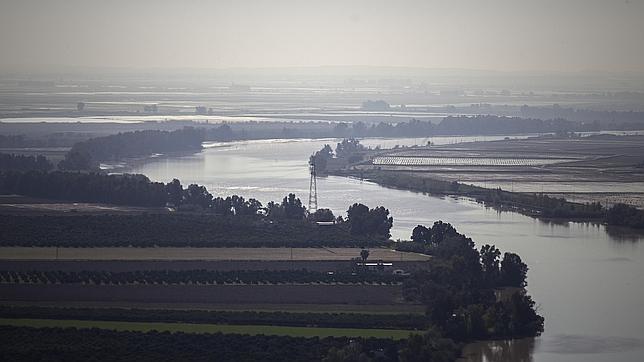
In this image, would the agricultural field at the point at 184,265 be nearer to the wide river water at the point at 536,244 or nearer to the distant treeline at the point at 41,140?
the wide river water at the point at 536,244

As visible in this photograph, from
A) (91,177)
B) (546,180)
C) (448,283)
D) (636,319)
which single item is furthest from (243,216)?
(546,180)

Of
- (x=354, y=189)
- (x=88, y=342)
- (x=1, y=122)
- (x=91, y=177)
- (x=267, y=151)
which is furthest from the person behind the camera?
(x=1, y=122)

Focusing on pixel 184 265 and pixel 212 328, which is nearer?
pixel 212 328

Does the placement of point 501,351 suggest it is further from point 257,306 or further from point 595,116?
point 595,116

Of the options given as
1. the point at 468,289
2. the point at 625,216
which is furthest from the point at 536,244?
the point at 468,289

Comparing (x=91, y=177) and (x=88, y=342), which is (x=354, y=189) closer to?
(x=91, y=177)

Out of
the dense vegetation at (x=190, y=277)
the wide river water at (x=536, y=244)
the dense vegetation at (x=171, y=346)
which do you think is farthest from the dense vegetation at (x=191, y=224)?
the dense vegetation at (x=171, y=346)

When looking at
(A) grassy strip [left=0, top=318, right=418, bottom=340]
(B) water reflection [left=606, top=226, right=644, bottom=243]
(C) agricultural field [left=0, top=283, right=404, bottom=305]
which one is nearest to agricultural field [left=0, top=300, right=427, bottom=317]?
(C) agricultural field [left=0, top=283, right=404, bottom=305]
